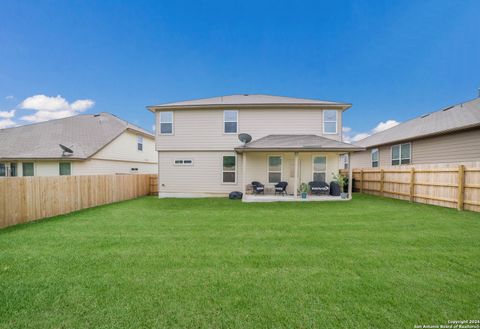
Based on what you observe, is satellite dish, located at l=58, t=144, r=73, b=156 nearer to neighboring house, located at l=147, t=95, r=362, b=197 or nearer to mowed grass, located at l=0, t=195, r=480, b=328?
neighboring house, located at l=147, t=95, r=362, b=197

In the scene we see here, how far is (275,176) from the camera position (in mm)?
11719

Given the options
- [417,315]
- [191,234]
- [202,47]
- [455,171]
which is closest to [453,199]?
[455,171]

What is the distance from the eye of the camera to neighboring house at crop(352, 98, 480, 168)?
9781 mm

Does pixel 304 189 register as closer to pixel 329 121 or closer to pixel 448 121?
pixel 329 121

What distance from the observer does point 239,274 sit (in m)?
3.27

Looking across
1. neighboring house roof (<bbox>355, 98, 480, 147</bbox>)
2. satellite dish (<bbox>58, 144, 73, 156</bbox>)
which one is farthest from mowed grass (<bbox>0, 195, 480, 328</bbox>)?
satellite dish (<bbox>58, 144, 73, 156</bbox>)

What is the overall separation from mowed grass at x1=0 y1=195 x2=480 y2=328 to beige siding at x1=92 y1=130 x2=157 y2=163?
30.8 ft

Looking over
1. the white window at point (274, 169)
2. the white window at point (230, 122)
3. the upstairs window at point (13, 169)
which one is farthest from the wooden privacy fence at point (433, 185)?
the upstairs window at point (13, 169)

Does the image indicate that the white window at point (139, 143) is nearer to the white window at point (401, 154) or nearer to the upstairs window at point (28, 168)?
the upstairs window at point (28, 168)

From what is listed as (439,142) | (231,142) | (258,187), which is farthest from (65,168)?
(439,142)

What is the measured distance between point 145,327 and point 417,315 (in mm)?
3113

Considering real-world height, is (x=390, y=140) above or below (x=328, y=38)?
below

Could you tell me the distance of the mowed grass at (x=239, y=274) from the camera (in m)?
2.36

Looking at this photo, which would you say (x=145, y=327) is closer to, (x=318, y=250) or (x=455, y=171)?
(x=318, y=250)
